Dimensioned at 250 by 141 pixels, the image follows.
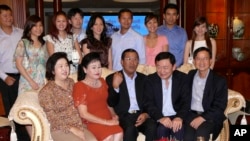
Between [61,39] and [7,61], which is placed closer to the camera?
[61,39]

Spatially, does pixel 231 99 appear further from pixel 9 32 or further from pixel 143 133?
pixel 9 32

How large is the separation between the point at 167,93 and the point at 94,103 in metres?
0.70

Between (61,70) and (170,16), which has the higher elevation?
(170,16)

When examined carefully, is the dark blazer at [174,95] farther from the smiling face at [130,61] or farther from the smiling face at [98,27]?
the smiling face at [98,27]

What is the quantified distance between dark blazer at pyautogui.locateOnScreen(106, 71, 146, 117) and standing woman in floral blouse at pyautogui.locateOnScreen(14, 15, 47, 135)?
72 centimetres

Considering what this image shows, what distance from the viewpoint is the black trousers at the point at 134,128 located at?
3.36 meters

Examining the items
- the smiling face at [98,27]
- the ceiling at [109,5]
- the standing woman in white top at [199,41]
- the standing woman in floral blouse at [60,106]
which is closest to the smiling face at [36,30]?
the smiling face at [98,27]

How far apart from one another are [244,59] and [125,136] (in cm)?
315

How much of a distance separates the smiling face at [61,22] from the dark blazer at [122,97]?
2.35ft

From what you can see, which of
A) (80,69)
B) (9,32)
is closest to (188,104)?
(80,69)

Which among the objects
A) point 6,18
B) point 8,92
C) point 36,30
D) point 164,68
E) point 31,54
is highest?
point 6,18

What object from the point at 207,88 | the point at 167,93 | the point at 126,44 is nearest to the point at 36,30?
the point at 126,44

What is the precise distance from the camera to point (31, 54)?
378cm

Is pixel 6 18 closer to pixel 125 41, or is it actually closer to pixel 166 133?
pixel 125 41
